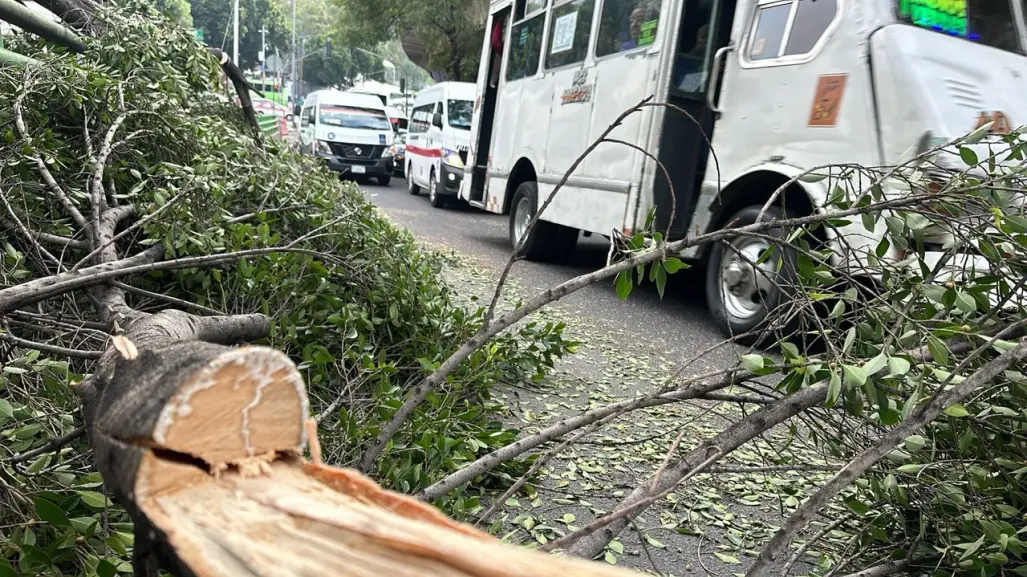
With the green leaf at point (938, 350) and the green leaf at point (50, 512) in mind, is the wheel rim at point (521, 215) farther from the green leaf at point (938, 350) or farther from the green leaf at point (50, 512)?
the green leaf at point (50, 512)

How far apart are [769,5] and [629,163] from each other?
5.08ft

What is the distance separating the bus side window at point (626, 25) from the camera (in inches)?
224

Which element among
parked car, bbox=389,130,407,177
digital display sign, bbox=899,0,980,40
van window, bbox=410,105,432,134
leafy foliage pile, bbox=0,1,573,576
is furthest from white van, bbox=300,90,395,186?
digital display sign, bbox=899,0,980,40

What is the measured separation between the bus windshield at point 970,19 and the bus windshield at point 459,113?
9.81 m

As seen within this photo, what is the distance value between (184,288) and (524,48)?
20.3 feet

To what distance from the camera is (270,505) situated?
0.90 meters

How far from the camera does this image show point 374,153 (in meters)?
16.8

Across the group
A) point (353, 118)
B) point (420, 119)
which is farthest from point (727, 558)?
point (353, 118)

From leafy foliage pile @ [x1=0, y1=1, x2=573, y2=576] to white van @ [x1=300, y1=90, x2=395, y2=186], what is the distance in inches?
486

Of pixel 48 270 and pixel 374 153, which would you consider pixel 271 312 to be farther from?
pixel 374 153

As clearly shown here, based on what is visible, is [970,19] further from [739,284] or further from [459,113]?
[459,113]

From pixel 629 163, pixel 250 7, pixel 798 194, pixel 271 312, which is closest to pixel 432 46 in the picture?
pixel 629 163

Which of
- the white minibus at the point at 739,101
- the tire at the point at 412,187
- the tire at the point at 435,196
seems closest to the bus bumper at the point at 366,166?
the tire at the point at 412,187

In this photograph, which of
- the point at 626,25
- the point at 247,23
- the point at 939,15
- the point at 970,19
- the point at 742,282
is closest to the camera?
the point at 939,15
